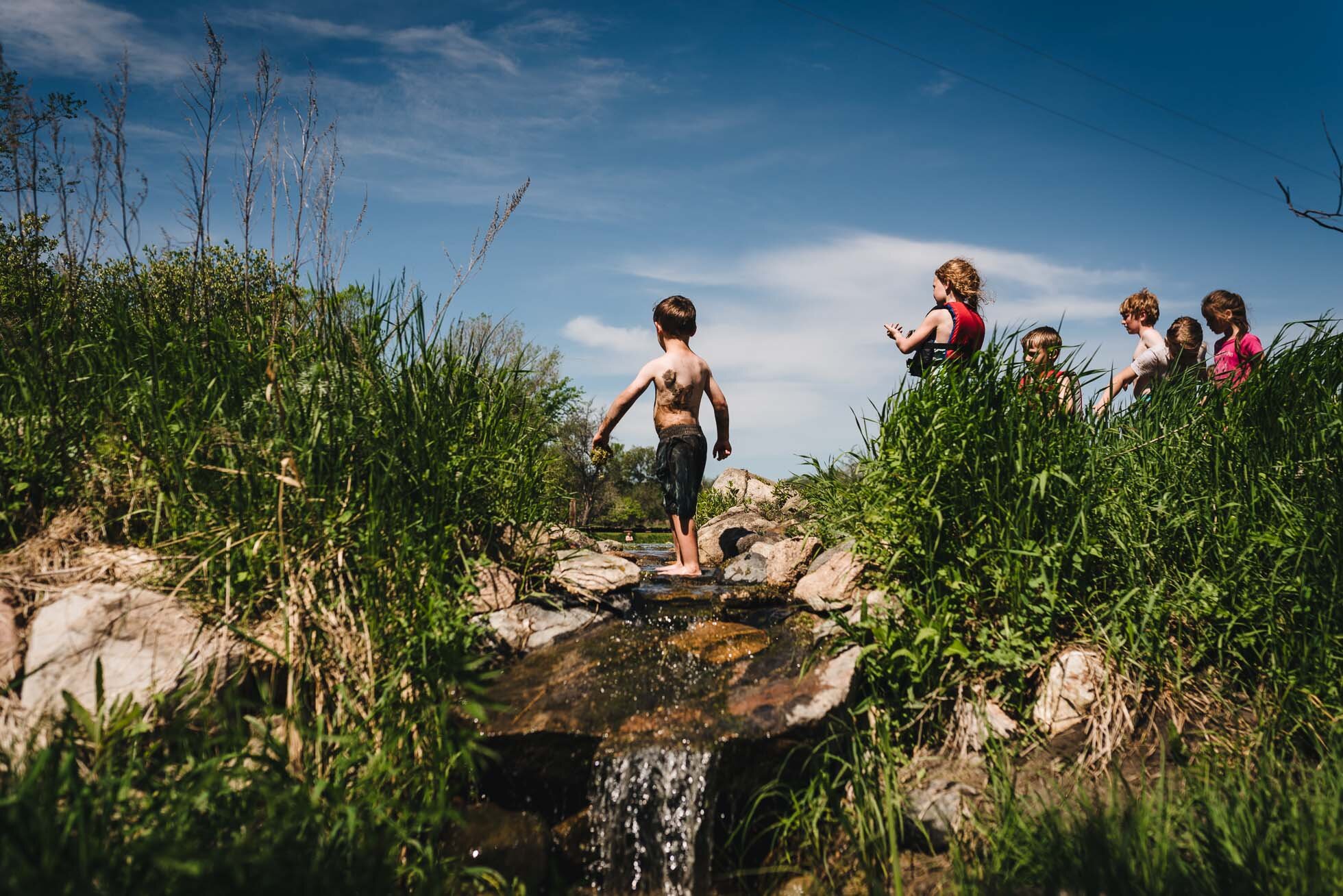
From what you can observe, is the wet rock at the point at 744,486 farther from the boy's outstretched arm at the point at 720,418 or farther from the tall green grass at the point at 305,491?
the tall green grass at the point at 305,491

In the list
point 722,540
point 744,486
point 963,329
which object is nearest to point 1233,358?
point 963,329

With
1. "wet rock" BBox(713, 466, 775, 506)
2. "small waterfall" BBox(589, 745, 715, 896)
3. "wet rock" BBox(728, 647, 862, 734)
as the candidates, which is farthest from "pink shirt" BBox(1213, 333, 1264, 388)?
"wet rock" BBox(713, 466, 775, 506)

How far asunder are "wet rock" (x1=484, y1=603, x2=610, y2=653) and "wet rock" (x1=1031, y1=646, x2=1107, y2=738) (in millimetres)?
2308

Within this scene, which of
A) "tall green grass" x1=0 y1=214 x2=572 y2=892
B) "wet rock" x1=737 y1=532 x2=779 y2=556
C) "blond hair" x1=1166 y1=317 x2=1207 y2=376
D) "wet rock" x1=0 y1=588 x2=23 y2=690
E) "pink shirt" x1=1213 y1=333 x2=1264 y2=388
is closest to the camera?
"tall green grass" x1=0 y1=214 x2=572 y2=892

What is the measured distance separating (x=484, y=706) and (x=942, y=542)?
2.47 metres

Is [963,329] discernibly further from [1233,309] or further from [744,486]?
[744,486]

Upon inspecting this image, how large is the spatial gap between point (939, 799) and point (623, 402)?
336 cm

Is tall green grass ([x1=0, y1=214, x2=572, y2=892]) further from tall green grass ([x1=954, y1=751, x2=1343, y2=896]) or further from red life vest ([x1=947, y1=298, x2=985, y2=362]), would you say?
red life vest ([x1=947, y1=298, x2=985, y2=362])

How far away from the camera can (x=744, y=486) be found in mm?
16344

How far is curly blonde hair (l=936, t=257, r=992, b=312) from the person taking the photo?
5609 millimetres

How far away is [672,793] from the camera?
3000 millimetres

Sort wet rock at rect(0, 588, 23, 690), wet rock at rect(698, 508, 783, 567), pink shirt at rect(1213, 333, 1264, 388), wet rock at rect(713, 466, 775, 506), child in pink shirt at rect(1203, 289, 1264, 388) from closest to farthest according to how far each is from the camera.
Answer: wet rock at rect(0, 588, 23, 690) < pink shirt at rect(1213, 333, 1264, 388) < child in pink shirt at rect(1203, 289, 1264, 388) < wet rock at rect(698, 508, 783, 567) < wet rock at rect(713, 466, 775, 506)

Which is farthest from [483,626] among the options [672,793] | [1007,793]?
[1007,793]

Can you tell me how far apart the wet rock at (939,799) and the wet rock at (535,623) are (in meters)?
1.84
